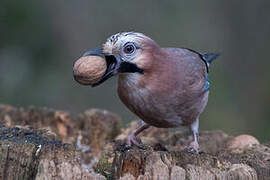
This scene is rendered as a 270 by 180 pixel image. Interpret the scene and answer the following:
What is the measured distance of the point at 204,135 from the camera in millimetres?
6383

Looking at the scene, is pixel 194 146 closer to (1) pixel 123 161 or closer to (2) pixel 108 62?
(2) pixel 108 62

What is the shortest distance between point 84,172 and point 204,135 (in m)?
2.95

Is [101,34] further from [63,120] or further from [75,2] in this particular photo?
[63,120]

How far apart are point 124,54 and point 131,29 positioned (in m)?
6.50

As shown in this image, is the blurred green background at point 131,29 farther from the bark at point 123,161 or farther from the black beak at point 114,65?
the black beak at point 114,65

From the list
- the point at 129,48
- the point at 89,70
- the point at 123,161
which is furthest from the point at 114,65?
the point at 123,161

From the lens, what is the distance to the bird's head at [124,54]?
15.5ft

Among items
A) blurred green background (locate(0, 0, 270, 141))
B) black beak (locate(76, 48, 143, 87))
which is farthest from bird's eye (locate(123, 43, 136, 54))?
blurred green background (locate(0, 0, 270, 141))

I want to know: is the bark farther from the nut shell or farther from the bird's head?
the bird's head

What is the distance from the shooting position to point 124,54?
15.5 feet

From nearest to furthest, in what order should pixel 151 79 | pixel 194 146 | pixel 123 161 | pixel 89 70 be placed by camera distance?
pixel 123 161
pixel 89 70
pixel 151 79
pixel 194 146

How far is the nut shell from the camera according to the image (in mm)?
4492

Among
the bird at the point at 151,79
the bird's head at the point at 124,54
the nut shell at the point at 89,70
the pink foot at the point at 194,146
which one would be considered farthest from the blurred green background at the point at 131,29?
the nut shell at the point at 89,70

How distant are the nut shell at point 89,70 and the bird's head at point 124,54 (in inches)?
2.9
